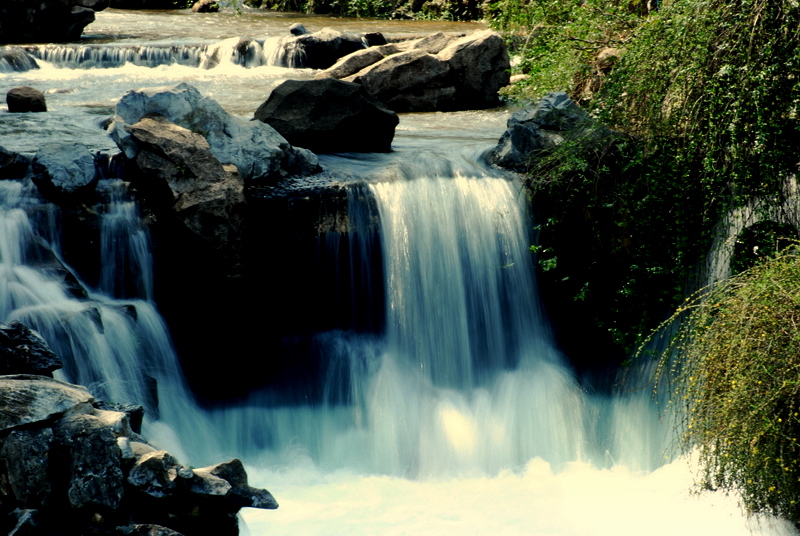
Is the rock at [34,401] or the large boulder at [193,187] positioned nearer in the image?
the rock at [34,401]

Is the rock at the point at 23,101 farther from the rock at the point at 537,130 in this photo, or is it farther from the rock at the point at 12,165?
the rock at the point at 537,130

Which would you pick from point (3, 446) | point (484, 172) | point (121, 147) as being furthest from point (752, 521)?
point (121, 147)

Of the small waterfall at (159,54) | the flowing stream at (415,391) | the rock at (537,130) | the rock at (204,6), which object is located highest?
the rock at (204,6)

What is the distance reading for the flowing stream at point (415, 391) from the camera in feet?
20.4

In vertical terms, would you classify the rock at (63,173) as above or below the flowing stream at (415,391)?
above

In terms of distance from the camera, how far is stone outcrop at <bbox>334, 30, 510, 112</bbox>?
11.5 metres

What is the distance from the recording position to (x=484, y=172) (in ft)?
26.2

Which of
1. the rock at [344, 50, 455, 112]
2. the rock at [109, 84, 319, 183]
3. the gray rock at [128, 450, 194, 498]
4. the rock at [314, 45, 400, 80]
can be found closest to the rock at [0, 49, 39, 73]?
the rock at [314, 45, 400, 80]

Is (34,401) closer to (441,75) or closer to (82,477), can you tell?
(82,477)

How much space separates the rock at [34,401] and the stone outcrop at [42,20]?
14.1 metres

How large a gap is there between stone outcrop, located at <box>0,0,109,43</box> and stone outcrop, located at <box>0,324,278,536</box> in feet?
46.5

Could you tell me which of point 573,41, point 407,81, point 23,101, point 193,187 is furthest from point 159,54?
point 193,187

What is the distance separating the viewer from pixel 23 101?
32.9 ft

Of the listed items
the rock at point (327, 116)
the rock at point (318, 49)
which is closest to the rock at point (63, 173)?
the rock at point (327, 116)
